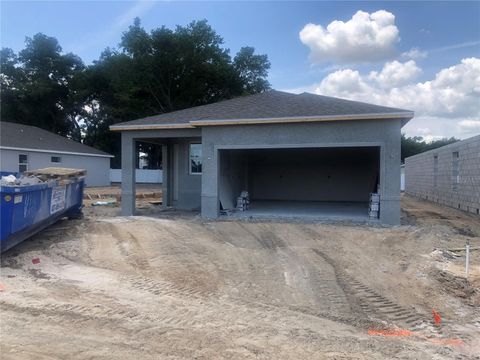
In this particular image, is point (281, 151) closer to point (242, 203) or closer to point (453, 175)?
point (242, 203)

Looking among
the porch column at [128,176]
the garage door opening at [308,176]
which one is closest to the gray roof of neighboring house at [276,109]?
the porch column at [128,176]

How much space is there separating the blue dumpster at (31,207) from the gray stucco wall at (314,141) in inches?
165

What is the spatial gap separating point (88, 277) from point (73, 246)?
247 cm

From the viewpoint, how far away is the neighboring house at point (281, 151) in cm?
1255

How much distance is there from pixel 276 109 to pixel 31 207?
830 centimetres

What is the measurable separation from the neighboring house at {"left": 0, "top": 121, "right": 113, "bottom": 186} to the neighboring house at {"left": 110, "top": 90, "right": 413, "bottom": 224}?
15346mm

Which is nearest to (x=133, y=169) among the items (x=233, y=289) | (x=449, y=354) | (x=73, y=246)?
(x=73, y=246)

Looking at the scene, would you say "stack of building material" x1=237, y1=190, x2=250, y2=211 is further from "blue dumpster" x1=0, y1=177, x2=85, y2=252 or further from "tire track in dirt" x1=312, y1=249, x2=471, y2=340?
"tire track in dirt" x1=312, y1=249, x2=471, y2=340

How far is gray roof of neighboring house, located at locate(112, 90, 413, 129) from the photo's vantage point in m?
13.1

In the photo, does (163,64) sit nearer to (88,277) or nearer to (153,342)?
(88,277)

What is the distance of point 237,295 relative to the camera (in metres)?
6.49

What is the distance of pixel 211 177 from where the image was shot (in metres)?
14.1

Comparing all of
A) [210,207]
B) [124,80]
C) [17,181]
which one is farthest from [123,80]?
[17,181]

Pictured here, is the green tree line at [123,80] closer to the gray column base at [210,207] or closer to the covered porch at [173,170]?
the covered porch at [173,170]
